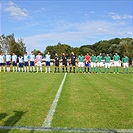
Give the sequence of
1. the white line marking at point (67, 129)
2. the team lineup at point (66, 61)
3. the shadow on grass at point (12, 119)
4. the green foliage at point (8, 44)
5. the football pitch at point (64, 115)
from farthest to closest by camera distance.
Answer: the green foliage at point (8, 44), the team lineup at point (66, 61), the shadow on grass at point (12, 119), the football pitch at point (64, 115), the white line marking at point (67, 129)

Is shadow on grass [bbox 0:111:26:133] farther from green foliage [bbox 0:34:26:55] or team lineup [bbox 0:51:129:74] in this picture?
green foliage [bbox 0:34:26:55]

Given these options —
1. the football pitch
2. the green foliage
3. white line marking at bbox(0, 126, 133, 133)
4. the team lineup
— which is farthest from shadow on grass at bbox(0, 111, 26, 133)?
the green foliage

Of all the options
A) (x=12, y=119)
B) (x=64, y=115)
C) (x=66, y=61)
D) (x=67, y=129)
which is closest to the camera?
(x=67, y=129)

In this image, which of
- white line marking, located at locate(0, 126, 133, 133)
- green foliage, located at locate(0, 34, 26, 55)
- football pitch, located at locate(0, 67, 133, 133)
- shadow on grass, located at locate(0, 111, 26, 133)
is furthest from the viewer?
green foliage, located at locate(0, 34, 26, 55)

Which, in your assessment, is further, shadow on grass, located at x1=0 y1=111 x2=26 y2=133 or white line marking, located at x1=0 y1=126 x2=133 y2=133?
shadow on grass, located at x1=0 y1=111 x2=26 y2=133

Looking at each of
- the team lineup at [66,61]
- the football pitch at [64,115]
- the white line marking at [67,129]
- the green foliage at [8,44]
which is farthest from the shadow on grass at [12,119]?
the green foliage at [8,44]

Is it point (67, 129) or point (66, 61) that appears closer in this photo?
point (67, 129)

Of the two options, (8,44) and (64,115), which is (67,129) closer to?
(64,115)

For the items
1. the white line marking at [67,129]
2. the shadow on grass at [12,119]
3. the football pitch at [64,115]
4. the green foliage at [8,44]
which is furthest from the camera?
the green foliage at [8,44]

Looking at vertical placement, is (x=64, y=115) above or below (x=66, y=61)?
below

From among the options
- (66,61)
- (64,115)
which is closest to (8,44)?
(66,61)

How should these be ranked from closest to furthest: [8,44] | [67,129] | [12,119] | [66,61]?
1. [67,129]
2. [12,119]
3. [66,61]
4. [8,44]

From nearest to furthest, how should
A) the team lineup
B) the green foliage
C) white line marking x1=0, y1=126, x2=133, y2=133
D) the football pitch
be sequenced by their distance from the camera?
white line marking x1=0, y1=126, x2=133, y2=133 < the football pitch < the team lineup < the green foliage

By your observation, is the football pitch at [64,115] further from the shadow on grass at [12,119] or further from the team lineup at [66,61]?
the team lineup at [66,61]
